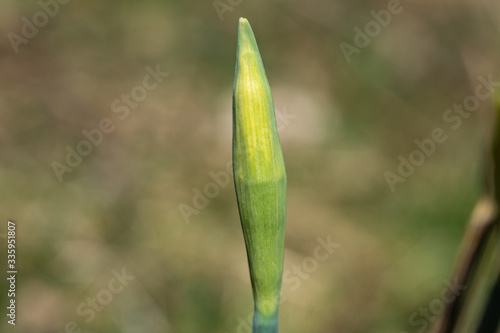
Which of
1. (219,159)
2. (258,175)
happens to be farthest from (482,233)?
(219,159)

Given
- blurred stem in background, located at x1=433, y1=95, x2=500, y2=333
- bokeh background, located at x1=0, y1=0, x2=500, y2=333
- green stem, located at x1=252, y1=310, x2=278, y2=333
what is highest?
blurred stem in background, located at x1=433, y1=95, x2=500, y2=333

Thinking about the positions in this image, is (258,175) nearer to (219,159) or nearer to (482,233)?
(482,233)

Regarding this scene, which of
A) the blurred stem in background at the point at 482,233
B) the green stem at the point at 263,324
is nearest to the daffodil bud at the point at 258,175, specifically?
the green stem at the point at 263,324

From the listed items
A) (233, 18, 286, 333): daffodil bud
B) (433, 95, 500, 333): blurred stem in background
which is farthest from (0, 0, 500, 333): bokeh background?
(233, 18, 286, 333): daffodil bud

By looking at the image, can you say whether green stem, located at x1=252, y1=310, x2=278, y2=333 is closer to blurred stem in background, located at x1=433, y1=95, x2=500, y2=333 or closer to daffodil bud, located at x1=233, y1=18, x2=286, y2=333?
daffodil bud, located at x1=233, y1=18, x2=286, y2=333

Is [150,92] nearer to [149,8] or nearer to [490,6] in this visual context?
[149,8]
